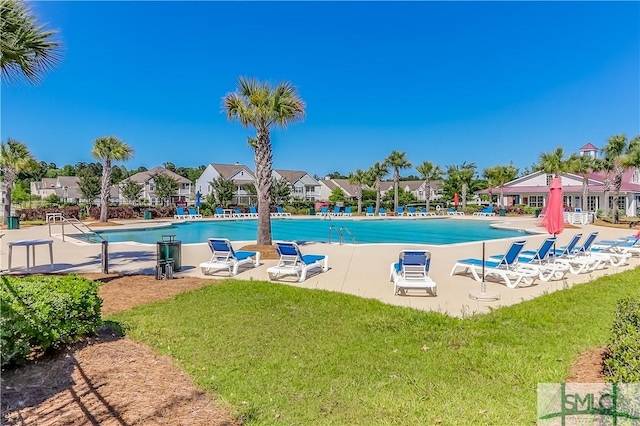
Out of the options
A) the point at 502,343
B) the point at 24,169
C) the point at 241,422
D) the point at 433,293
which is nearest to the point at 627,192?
the point at 433,293

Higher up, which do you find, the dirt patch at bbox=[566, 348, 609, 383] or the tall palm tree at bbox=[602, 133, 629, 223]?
the tall palm tree at bbox=[602, 133, 629, 223]

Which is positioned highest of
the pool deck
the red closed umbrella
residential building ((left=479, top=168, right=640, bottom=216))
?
residential building ((left=479, top=168, right=640, bottom=216))

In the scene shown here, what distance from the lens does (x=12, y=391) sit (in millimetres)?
3518

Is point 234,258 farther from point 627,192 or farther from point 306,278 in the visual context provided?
point 627,192

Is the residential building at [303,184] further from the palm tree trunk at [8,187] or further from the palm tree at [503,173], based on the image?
the palm tree trunk at [8,187]

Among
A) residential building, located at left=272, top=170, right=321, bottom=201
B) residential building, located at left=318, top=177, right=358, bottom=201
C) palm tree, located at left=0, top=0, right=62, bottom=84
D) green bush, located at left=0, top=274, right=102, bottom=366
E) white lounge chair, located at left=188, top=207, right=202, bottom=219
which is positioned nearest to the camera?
green bush, located at left=0, top=274, right=102, bottom=366

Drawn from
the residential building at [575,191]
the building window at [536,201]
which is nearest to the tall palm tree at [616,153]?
the residential building at [575,191]

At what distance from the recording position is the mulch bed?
3.19 m

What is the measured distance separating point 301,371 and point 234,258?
21.1 feet

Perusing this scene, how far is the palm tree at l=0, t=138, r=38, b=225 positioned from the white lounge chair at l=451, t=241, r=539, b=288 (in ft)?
96.9

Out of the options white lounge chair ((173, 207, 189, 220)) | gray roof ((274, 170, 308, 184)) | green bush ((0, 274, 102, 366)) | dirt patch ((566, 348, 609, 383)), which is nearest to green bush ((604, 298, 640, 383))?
dirt patch ((566, 348, 609, 383))

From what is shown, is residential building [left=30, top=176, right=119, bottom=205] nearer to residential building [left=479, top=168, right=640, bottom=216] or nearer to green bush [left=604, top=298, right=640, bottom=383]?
residential building [left=479, top=168, right=640, bottom=216]

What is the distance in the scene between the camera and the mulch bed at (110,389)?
10.5 ft

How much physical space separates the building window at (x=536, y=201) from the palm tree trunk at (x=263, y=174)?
1651 inches
